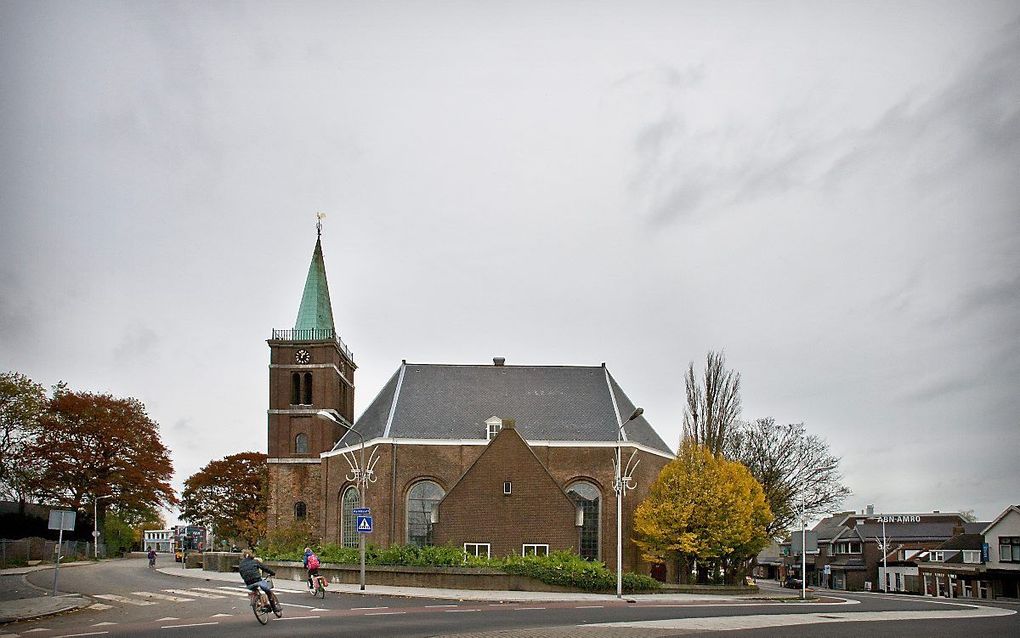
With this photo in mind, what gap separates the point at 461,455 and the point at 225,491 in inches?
1907

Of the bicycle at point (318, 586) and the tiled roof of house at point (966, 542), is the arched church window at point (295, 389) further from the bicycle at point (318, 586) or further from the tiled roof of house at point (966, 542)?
the tiled roof of house at point (966, 542)

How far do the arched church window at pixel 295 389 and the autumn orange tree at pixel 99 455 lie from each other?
17413 millimetres

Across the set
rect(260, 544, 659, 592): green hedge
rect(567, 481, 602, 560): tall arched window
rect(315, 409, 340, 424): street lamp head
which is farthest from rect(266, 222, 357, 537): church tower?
rect(260, 544, 659, 592): green hedge

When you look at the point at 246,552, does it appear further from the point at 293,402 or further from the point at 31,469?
the point at 31,469

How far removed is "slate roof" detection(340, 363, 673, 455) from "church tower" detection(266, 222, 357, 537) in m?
5.19

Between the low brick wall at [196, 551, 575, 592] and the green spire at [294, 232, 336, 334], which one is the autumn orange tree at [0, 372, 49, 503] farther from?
the low brick wall at [196, 551, 575, 592]

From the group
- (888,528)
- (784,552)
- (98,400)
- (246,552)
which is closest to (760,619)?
(246,552)

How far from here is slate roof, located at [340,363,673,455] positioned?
170ft

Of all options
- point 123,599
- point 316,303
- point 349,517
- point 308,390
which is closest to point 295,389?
point 308,390

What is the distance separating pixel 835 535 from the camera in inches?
4011

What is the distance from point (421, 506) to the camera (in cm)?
5053

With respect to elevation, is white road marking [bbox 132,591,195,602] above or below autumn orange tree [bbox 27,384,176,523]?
below

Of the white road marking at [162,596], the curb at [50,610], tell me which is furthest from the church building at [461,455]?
the curb at [50,610]

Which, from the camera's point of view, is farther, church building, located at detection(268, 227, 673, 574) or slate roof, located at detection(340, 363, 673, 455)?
slate roof, located at detection(340, 363, 673, 455)
